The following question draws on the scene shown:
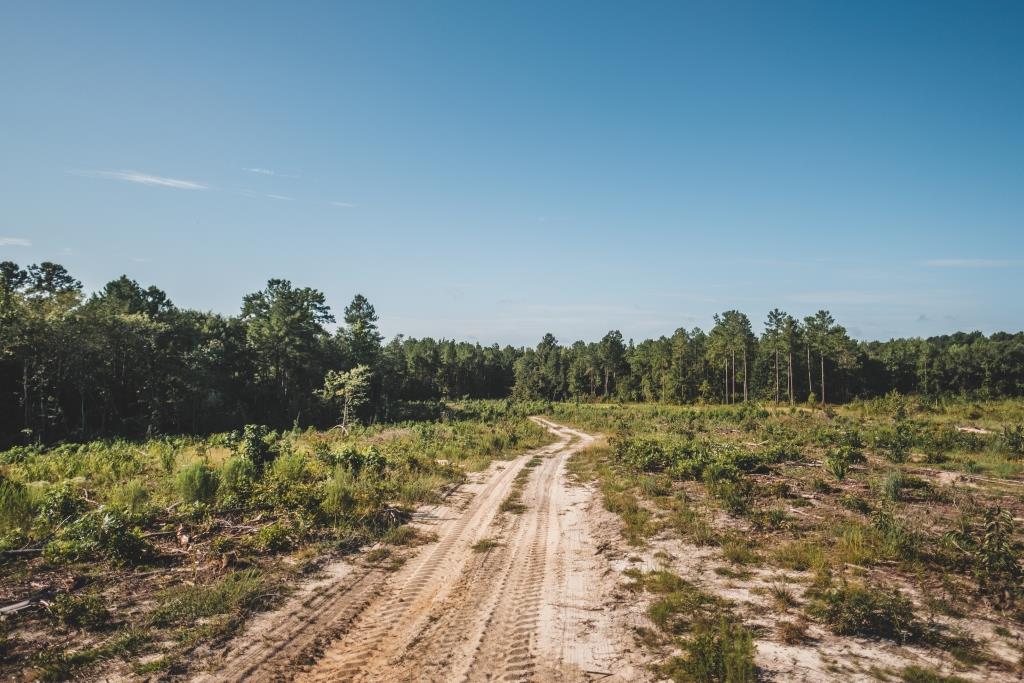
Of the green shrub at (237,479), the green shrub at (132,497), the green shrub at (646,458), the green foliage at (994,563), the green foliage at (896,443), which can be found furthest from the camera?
the green foliage at (896,443)

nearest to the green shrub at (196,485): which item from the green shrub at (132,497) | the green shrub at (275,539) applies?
the green shrub at (132,497)

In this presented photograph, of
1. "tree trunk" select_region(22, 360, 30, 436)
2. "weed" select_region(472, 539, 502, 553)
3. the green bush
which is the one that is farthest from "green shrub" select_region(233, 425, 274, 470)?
"tree trunk" select_region(22, 360, 30, 436)

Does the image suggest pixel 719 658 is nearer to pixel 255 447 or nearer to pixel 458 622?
pixel 458 622

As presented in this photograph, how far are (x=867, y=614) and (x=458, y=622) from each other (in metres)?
6.22

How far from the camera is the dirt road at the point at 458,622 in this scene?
6.26 metres

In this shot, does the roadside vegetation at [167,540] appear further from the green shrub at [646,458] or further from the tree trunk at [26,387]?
the tree trunk at [26,387]

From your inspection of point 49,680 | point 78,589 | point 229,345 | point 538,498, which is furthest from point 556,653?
point 229,345

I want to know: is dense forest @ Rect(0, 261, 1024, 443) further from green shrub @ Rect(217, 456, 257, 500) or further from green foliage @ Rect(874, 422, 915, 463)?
green foliage @ Rect(874, 422, 915, 463)

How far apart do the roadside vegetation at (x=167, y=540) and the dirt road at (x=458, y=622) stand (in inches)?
36.7

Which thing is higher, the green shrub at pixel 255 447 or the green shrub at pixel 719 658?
the green shrub at pixel 255 447

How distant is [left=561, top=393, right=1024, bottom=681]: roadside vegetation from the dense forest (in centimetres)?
3127

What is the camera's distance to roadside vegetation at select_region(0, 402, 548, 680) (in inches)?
260

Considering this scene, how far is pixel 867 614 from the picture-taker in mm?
6930

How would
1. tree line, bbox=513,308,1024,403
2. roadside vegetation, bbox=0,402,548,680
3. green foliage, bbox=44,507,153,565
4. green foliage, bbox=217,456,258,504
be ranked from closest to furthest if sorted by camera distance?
roadside vegetation, bbox=0,402,548,680 < green foliage, bbox=44,507,153,565 < green foliage, bbox=217,456,258,504 < tree line, bbox=513,308,1024,403
